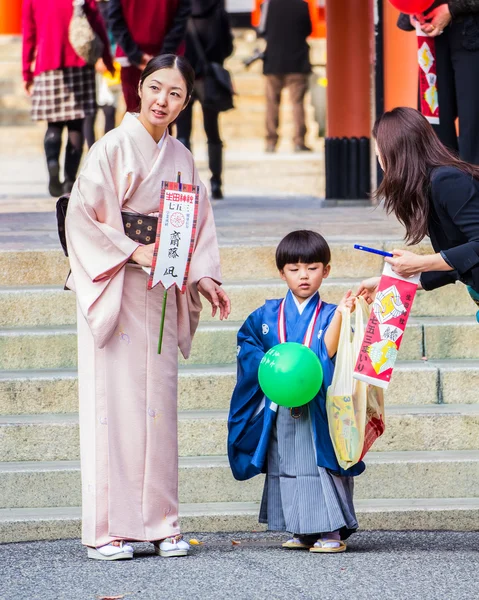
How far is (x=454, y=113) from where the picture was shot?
625 centimetres

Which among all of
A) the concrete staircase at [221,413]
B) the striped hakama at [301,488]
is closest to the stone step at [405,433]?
the concrete staircase at [221,413]

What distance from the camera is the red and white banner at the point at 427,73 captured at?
6.02 metres

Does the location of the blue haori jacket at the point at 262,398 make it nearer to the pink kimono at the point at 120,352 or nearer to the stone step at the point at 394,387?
the pink kimono at the point at 120,352

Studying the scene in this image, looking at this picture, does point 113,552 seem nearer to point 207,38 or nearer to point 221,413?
point 221,413

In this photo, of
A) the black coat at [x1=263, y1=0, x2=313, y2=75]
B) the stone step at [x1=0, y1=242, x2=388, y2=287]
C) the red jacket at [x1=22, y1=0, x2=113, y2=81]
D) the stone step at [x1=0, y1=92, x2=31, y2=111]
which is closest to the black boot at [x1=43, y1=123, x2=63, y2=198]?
the red jacket at [x1=22, y1=0, x2=113, y2=81]

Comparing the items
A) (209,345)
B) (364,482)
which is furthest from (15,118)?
(364,482)

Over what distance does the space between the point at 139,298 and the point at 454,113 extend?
266 cm

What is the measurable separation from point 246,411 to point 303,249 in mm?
641

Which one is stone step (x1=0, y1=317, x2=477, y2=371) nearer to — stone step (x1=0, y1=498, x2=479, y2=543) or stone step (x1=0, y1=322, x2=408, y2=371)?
stone step (x1=0, y1=322, x2=408, y2=371)

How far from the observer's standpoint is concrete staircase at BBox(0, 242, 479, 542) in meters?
4.75

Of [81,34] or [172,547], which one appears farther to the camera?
[81,34]

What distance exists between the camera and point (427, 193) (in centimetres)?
398

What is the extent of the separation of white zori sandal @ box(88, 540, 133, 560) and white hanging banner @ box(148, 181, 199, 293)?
927 mm

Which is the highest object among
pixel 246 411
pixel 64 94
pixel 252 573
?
pixel 64 94
